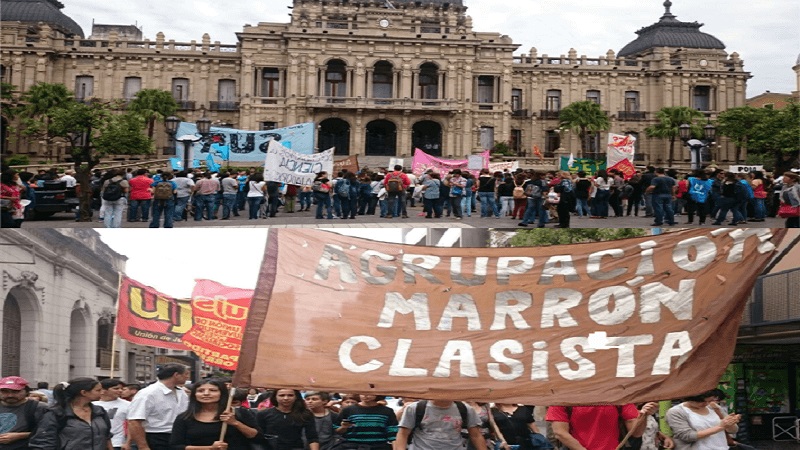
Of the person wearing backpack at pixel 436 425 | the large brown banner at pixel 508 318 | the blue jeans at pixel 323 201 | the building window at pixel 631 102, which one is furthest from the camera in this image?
the building window at pixel 631 102

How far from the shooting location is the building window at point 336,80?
6875cm

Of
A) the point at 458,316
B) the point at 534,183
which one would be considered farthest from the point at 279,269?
→ the point at 534,183

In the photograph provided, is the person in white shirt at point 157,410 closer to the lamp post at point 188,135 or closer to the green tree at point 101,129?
the lamp post at point 188,135

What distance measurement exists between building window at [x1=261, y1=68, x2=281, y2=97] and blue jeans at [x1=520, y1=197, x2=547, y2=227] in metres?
50.1

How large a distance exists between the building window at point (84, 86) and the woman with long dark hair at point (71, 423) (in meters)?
65.4

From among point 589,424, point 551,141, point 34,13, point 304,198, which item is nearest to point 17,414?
point 589,424

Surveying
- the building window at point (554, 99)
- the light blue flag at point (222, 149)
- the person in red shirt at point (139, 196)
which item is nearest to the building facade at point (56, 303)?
the person in red shirt at point (139, 196)

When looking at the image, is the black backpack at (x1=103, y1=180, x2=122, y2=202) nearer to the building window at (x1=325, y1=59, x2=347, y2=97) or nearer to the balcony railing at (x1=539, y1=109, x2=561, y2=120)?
the building window at (x1=325, y1=59, x2=347, y2=97)

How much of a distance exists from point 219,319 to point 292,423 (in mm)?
2490

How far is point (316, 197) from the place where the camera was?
22469 millimetres

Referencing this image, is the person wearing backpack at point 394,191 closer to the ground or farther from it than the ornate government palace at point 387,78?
closer to the ground

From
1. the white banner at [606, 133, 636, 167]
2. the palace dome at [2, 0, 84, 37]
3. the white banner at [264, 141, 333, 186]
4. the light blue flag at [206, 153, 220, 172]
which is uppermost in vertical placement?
the palace dome at [2, 0, 84, 37]

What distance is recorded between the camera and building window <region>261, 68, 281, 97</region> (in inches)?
2702

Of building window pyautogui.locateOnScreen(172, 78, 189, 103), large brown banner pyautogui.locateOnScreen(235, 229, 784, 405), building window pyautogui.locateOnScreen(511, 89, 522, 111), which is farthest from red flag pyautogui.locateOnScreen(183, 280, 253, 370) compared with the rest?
building window pyautogui.locateOnScreen(511, 89, 522, 111)
